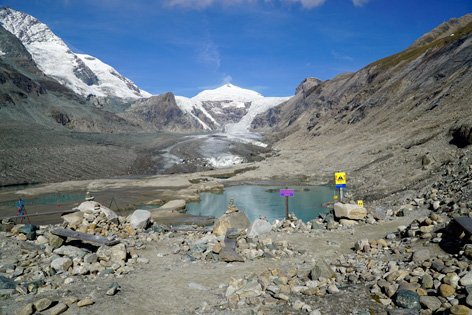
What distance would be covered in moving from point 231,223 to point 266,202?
60.7ft

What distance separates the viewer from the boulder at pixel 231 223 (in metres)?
15.0

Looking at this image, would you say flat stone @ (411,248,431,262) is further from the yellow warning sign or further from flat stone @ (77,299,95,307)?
the yellow warning sign

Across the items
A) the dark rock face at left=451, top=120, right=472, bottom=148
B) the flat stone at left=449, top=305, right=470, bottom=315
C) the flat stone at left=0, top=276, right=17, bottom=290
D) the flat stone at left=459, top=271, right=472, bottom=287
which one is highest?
the dark rock face at left=451, top=120, right=472, bottom=148

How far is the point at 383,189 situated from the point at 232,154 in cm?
6545

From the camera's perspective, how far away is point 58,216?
25.2m

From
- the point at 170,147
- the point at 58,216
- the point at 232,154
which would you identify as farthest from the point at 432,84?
the point at 170,147

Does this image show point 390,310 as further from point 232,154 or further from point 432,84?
point 232,154

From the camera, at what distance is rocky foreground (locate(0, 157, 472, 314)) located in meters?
6.30

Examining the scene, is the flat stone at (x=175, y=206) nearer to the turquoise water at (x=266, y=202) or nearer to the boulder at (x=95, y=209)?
the turquoise water at (x=266, y=202)

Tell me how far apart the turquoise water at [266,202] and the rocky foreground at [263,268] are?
12932mm

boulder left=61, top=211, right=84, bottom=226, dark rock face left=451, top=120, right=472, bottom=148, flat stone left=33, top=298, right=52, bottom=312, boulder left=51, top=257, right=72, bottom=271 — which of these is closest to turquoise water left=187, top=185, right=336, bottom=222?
dark rock face left=451, top=120, right=472, bottom=148

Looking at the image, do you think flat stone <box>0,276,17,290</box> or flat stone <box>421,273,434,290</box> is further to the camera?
flat stone <box>0,276,17,290</box>

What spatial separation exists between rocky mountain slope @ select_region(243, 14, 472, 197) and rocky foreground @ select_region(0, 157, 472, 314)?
9.89m

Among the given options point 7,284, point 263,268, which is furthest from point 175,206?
point 7,284
